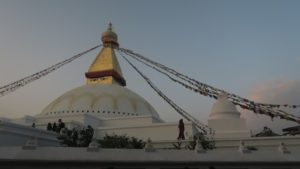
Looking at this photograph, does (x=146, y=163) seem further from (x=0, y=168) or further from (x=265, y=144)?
(x=265, y=144)

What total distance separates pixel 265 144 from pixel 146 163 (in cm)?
1040

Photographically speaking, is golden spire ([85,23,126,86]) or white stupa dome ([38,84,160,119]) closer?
white stupa dome ([38,84,160,119])

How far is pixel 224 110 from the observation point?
2317cm

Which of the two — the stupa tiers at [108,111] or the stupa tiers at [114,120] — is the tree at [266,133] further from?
the stupa tiers at [108,111]

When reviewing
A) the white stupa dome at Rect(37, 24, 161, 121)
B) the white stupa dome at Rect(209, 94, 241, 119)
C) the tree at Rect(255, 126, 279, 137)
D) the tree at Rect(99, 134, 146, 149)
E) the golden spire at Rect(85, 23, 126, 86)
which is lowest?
the tree at Rect(99, 134, 146, 149)

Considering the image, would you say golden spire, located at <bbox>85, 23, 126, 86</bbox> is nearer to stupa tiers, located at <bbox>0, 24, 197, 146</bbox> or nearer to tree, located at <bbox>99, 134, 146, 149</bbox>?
stupa tiers, located at <bbox>0, 24, 197, 146</bbox>

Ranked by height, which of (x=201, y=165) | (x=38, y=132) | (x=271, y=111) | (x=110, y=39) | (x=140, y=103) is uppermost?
(x=110, y=39)

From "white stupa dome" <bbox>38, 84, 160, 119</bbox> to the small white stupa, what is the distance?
Answer: 274 inches

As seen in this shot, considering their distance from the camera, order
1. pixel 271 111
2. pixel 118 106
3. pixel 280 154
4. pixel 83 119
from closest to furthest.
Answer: pixel 280 154 < pixel 271 111 < pixel 83 119 < pixel 118 106

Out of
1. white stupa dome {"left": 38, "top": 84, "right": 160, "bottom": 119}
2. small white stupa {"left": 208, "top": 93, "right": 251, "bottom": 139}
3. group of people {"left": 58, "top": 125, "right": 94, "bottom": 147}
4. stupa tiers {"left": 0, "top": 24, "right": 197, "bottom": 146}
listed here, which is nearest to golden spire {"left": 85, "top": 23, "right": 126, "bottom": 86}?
stupa tiers {"left": 0, "top": 24, "right": 197, "bottom": 146}

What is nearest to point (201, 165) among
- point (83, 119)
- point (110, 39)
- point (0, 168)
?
point (0, 168)

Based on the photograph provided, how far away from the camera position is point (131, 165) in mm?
11102

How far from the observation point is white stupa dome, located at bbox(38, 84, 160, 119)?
96.2 ft

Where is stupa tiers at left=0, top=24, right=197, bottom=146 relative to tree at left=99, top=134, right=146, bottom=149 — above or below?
above
